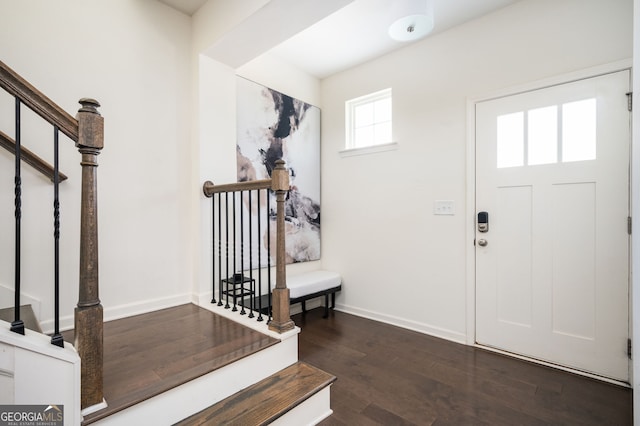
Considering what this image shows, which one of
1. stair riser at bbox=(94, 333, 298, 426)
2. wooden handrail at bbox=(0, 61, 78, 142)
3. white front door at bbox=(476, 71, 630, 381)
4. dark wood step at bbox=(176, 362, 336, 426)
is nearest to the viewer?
wooden handrail at bbox=(0, 61, 78, 142)

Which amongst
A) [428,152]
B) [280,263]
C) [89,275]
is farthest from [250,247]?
[428,152]

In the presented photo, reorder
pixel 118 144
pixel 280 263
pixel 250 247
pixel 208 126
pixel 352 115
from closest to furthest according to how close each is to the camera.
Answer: pixel 280 263
pixel 250 247
pixel 118 144
pixel 208 126
pixel 352 115

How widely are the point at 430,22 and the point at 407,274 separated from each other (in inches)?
85.3

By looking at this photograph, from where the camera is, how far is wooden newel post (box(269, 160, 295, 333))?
6.26 ft

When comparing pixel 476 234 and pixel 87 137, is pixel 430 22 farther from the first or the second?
pixel 87 137

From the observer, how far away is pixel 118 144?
2.24 meters

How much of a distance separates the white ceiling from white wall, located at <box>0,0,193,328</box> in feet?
1.78

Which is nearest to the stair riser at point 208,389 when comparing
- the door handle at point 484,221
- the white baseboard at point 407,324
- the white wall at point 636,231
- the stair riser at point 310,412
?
the stair riser at point 310,412

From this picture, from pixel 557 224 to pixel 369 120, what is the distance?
80.4 inches

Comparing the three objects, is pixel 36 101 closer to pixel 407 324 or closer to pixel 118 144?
pixel 118 144

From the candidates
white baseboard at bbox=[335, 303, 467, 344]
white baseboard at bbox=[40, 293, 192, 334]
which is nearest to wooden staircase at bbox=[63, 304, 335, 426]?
white baseboard at bbox=[40, 293, 192, 334]

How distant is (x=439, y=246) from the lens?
2.87 m

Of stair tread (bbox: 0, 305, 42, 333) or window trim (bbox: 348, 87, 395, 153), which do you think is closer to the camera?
stair tread (bbox: 0, 305, 42, 333)

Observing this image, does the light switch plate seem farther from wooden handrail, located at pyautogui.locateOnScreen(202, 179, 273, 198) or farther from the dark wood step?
the dark wood step
